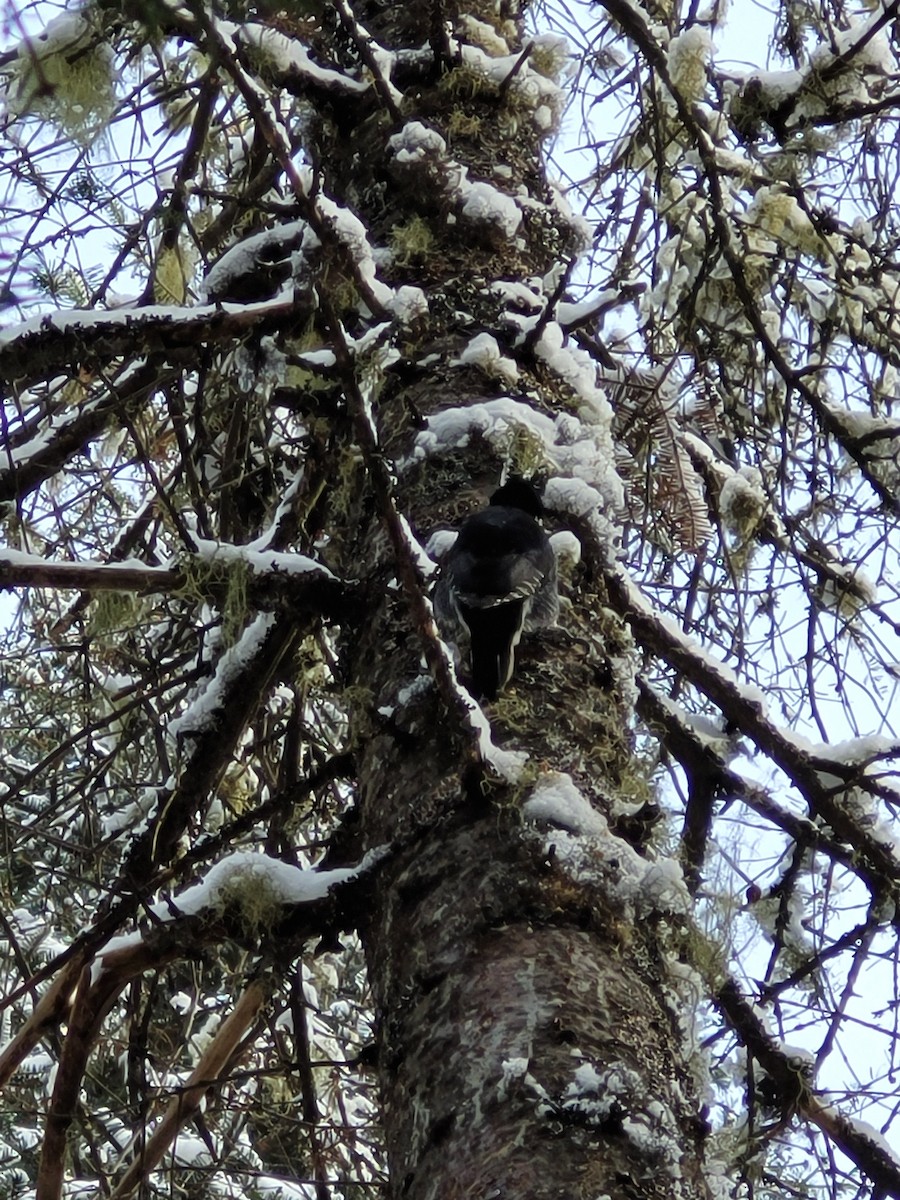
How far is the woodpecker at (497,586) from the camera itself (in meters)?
2.23

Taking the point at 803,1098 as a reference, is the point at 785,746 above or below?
above

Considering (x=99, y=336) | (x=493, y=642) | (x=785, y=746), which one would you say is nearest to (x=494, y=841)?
(x=493, y=642)

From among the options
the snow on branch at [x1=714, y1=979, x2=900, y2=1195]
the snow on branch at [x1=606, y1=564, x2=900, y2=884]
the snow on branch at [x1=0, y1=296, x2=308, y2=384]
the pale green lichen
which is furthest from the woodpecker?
the pale green lichen

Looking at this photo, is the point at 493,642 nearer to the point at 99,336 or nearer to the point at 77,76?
the point at 99,336

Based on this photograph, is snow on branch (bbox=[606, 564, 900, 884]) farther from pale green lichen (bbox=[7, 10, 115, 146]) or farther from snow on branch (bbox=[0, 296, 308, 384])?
pale green lichen (bbox=[7, 10, 115, 146])

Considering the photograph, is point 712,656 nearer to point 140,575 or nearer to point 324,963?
point 140,575

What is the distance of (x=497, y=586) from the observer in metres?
2.23

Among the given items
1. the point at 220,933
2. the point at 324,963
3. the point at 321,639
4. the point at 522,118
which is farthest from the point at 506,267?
the point at 324,963

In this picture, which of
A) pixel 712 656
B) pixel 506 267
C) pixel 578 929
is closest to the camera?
pixel 578 929

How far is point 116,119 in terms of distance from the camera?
128 inches

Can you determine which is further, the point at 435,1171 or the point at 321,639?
the point at 321,639

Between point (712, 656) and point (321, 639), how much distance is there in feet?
2.78

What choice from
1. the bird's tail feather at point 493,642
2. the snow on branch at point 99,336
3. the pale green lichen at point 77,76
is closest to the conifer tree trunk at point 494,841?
the bird's tail feather at point 493,642

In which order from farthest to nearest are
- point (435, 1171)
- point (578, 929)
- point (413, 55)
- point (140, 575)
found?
1. point (413, 55)
2. point (140, 575)
3. point (578, 929)
4. point (435, 1171)
